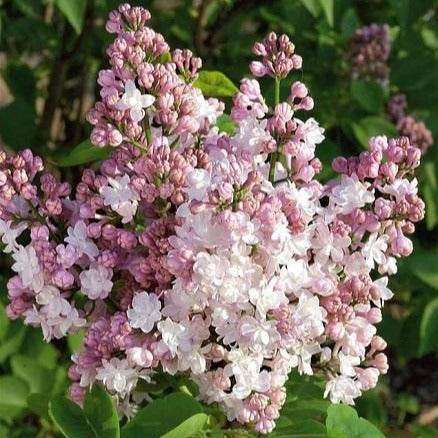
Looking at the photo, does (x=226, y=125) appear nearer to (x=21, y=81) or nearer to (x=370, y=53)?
(x=370, y=53)

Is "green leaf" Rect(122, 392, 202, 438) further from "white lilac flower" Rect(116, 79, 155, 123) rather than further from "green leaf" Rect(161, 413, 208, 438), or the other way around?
"white lilac flower" Rect(116, 79, 155, 123)

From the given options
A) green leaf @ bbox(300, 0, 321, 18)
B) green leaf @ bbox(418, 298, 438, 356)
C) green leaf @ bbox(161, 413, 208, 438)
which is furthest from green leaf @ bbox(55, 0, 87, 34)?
green leaf @ bbox(418, 298, 438, 356)

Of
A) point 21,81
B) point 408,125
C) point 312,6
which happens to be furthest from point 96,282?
point 21,81

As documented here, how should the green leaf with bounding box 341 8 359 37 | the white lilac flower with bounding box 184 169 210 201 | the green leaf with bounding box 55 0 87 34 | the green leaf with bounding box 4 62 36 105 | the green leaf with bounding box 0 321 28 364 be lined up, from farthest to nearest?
the green leaf with bounding box 4 62 36 105 → the green leaf with bounding box 341 8 359 37 → the green leaf with bounding box 0 321 28 364 → the green leaf with bounding box 55 0 87 34 → the white lilac flower with bounding box 184 169 210 201

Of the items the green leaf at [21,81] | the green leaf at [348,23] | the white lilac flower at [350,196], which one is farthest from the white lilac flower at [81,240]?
the green leaf at [21,81]

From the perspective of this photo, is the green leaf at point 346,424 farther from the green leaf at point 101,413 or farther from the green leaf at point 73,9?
the green leaf at point 73,9

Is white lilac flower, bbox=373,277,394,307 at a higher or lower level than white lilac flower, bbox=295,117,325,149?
lower
